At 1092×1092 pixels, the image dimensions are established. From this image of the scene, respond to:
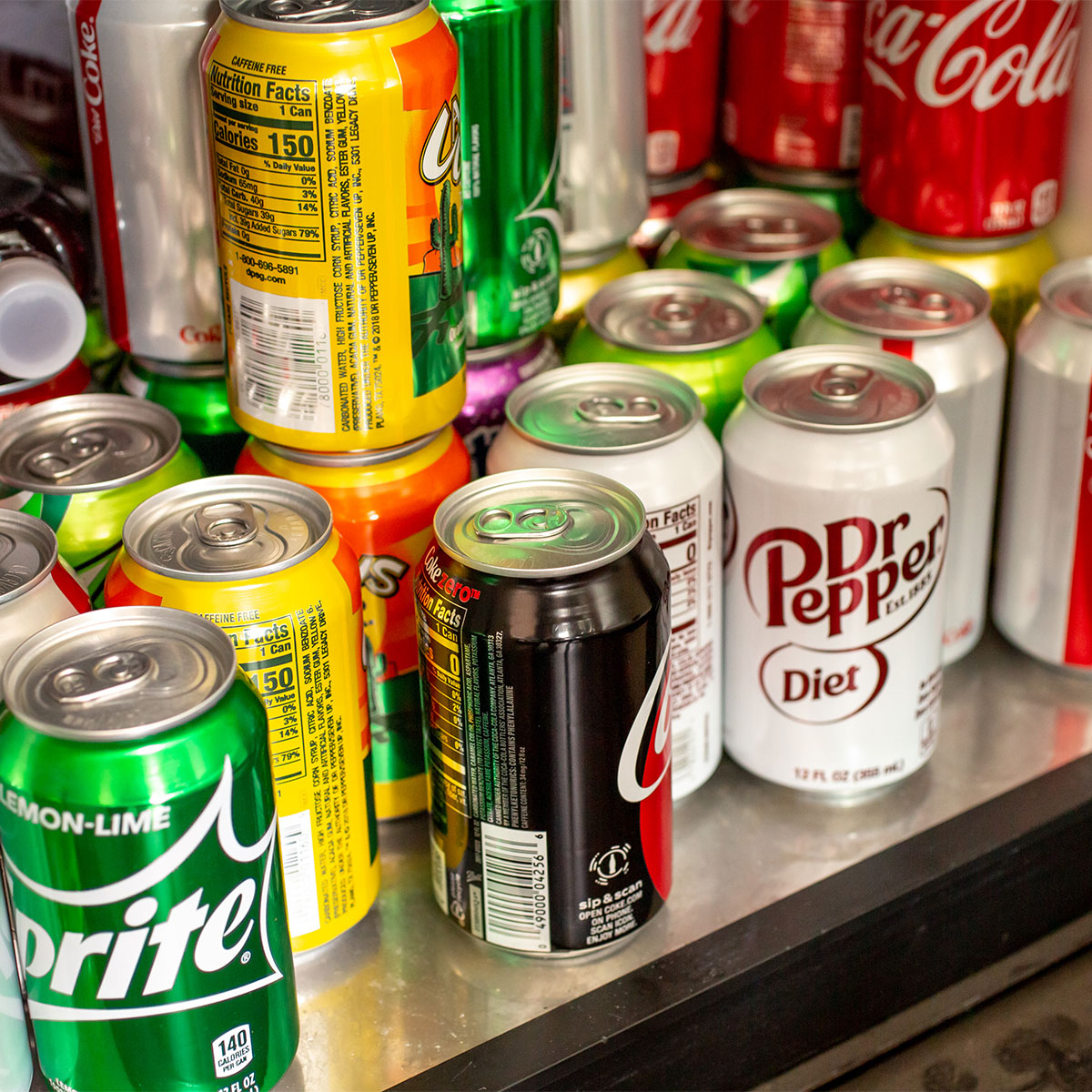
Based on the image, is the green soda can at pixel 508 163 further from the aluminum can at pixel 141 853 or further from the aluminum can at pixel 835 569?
the aluminum can at pixel 141 853

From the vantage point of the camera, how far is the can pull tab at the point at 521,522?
108 cm

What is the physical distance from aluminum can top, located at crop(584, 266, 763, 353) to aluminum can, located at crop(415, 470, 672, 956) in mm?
271

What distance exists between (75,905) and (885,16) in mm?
1129

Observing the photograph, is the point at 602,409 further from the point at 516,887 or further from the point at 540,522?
the point at 516,887

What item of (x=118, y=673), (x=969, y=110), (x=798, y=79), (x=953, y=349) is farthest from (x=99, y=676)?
(x=798, y=79)

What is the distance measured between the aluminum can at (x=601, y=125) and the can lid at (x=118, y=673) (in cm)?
63

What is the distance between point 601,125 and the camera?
1.46 m

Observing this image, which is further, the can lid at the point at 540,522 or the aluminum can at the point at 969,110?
the aluminum can at the point at 969,110

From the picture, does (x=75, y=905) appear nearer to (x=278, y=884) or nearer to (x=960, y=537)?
(x=278, y=884)

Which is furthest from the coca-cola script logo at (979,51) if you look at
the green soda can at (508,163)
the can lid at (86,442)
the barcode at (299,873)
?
the barcode at (299,873)

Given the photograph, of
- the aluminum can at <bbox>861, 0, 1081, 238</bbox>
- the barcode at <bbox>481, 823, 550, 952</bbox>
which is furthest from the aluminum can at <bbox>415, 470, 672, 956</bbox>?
the aluminum can at <bbox>861, 0, 1081, 238</bbox>

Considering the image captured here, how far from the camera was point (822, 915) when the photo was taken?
1231 mm

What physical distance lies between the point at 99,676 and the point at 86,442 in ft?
1.22

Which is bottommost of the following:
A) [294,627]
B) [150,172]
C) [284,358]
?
[294,627]
